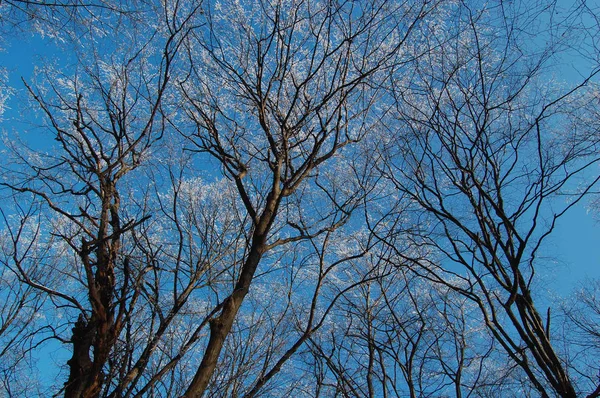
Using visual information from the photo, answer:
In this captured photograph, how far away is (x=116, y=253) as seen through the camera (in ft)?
13.8

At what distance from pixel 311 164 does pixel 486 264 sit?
1.76 m

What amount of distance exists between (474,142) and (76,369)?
412 cm

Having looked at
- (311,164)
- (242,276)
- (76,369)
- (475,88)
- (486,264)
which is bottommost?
(76,369)

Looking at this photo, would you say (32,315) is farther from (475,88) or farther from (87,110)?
(475,88)

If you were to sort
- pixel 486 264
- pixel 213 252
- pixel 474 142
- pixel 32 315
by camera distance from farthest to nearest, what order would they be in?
pixel 32 315, pixel 213 252, pixel 474 142, pixel 486 264

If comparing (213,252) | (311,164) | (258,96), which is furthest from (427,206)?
(213,252)

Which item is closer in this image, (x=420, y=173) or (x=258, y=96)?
(x=258, y=96)

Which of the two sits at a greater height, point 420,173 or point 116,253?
point 420,173

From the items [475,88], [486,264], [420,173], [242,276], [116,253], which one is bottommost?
[242,276]

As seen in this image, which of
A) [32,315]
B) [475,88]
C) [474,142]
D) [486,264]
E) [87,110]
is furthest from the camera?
[32,315]

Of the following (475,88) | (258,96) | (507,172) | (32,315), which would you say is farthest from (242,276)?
(32,315)

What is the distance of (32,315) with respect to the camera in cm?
726

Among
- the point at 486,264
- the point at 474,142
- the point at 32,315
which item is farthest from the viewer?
the point at 32,315

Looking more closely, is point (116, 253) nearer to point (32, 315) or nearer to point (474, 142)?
point (474, 142)
